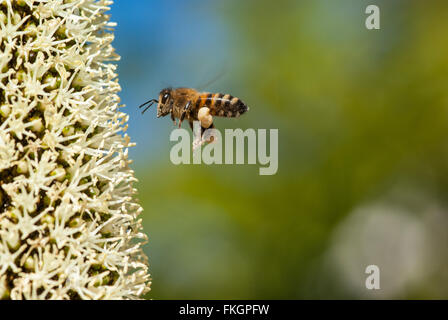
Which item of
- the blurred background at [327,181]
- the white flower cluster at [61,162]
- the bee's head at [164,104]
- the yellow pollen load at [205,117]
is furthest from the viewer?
the blurred background at [327,181]

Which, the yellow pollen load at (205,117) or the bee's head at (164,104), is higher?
the bee's head at (164,104)

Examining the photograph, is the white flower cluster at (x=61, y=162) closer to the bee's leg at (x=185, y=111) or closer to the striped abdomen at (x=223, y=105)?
the bee's leg at (x=185, y=111)

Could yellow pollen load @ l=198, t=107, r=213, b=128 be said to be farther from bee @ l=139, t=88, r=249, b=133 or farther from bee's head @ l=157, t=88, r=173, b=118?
bee's head @ l=157, t=88, r=173, b=118

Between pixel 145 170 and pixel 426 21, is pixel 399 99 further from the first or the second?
pixel 145 170

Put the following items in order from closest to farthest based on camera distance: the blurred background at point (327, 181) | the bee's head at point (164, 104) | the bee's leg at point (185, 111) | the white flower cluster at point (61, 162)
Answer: the white flower cluster at point (61, 162) → the bee's leg at point (185, 111) → the bee's head at point (164, 104) → the blurred background at point (327, 181)

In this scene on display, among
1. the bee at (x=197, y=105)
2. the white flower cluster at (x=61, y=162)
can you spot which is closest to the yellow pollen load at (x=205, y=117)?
the bee at (x=197, y=105)

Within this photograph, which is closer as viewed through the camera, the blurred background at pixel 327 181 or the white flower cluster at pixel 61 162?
the white flower cluster at pixel 61 162
